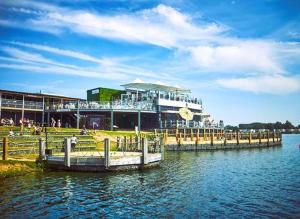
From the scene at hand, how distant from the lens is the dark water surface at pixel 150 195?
13844mm


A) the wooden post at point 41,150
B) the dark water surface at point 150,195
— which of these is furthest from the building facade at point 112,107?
the dark water surface at point 150,195

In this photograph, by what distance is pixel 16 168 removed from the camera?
2191cm

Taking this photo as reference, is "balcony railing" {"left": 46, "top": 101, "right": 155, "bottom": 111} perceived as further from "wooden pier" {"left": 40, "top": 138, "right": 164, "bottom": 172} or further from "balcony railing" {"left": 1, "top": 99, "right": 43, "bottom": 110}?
"wooden pier" {"left": 40, "top": 138, "right": 164, "bottom": 172}

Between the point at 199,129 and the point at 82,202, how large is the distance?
4187 cm

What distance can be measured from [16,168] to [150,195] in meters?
10.1

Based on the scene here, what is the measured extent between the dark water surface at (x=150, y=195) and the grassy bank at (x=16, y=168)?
3.31ft

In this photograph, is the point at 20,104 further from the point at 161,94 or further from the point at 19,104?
the point at 161,94

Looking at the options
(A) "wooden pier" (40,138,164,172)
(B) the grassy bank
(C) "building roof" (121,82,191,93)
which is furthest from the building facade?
(B) the grassy bank

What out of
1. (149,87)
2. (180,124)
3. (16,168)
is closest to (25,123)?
(149,87)

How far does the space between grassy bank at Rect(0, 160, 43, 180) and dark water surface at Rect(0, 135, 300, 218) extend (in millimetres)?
1009

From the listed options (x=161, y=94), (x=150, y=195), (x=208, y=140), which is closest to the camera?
(x=150, y=195)

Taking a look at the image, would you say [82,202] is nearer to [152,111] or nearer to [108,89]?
[152,111]

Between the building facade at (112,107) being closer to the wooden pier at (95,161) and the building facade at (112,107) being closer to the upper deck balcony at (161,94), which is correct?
the upper deck balcony at (161,94)

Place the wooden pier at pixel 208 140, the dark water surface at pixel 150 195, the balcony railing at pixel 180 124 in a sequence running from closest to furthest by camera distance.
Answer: the dark water surface at pixel 150 195
the wooden pier at pixel 208 140
the balcony railing at pixel 180 124
